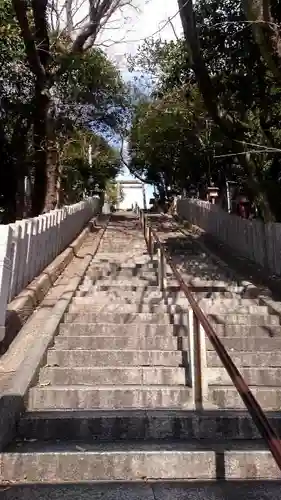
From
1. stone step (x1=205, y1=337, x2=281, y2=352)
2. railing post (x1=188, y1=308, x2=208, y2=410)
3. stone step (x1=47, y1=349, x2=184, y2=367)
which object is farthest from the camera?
stone step (x1=205, y1=337, x2=281, y2=352)

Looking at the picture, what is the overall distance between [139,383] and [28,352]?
3.47 ft

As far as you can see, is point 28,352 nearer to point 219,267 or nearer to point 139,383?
point 139,383

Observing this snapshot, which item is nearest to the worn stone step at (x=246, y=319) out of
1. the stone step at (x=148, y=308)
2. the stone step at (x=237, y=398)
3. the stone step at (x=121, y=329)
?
the stone step at (x=148, y=308)

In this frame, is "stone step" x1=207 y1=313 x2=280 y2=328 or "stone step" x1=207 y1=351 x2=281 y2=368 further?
"stone step" x1=207 y1=313 x2=280 y2=328

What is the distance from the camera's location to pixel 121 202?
75.1 m

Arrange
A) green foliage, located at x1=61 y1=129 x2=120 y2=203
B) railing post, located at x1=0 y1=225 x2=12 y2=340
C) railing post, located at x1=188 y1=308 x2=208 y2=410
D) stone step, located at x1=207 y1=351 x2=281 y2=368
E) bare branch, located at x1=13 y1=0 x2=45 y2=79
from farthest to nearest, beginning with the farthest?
green foliage, located at x1=61 y1=129 x2=120 y2=203 → bare branch, located at x1=13 y1=0 x2=45 y2=79 → railing post, located at x1=0 y1=225 x2=12 y2=340 → stone step, located at x1=207 y1=351 x2=281 y2=368 → railing post, located at x1=188 y1=308 x2=208 y2=410

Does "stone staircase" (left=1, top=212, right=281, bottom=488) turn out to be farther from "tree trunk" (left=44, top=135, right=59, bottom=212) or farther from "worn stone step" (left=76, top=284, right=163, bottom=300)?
"tree trunk" (left=44, top=135, right=59, bottom=212)

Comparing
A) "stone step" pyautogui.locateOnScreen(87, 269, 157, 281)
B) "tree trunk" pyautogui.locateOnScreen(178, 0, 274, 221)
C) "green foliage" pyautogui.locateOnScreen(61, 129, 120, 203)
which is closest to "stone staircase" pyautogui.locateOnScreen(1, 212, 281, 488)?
"stone step" pyautogui.locateOnScreen(87, 269, 157, 281)

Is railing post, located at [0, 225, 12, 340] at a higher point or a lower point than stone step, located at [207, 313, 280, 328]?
higher

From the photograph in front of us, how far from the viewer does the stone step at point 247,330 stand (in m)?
7.23

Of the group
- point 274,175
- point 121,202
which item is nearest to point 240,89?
point 274,175

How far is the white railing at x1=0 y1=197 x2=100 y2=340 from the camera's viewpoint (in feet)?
22.8

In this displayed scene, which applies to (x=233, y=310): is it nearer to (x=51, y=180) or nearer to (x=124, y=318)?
(x=124, y=318)

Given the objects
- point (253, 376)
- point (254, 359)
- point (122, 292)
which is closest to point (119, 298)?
point (122, 292)
